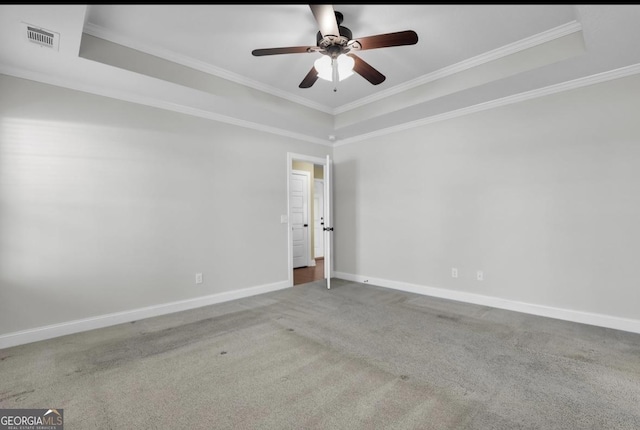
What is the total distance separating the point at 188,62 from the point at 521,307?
15.2 feet

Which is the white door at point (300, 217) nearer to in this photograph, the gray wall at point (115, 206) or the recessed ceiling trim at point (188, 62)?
the gray wall at point (115, 206)

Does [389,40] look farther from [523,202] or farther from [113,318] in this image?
[113,318]

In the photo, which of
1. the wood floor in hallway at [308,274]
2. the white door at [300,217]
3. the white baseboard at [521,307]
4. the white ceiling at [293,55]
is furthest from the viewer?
the white door at [300,217]

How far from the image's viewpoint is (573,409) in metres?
2.03

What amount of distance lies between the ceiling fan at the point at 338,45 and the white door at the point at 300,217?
13.3 feet

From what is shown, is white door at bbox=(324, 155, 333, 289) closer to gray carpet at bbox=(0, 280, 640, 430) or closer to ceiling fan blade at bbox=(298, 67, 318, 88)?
gray carpet at bbox=(0, 280, 640, 430)

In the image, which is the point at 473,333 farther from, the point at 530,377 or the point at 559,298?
the point at 559,298

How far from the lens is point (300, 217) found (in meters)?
7.18

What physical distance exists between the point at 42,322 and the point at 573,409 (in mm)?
4372

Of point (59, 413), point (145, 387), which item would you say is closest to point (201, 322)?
point (145, 387)

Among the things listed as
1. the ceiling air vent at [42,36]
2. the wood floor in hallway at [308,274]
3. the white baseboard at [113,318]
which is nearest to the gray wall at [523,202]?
the wood floor in hallway at [308,274]

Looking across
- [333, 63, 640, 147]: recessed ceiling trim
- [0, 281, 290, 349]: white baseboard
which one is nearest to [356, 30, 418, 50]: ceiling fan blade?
[333, 63, 640, 147]: recessed ceiling trim

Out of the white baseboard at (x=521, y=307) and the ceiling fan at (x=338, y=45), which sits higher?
the ceiling fan at (x=338, y=45)

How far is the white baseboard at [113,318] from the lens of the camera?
2967 mm
